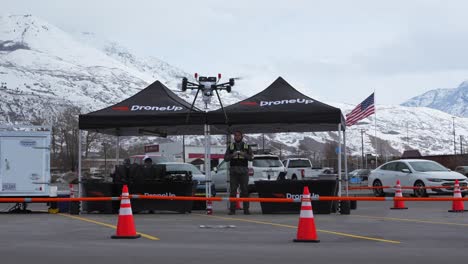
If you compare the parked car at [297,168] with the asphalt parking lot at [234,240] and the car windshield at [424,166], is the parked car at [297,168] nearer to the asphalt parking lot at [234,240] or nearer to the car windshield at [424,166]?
the car windshield at [424,166]

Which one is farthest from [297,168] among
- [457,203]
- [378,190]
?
[457,203]

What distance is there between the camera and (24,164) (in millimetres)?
18234

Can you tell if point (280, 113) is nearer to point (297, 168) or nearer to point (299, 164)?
point (297, 168)

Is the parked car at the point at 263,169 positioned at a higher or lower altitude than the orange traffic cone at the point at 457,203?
higher

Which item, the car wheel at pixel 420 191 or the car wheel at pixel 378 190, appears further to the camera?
the car wheel at pixel 378 190

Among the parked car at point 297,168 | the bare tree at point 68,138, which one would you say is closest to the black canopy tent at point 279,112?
the parked car at point 297,168

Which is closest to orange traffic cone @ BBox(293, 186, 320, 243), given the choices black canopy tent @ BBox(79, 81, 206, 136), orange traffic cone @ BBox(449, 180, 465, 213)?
black canopy tent @ BBox(79, 81, 206, 136)

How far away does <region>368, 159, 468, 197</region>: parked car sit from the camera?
2402 cm

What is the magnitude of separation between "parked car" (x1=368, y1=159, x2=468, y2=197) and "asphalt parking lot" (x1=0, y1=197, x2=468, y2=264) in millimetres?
8199

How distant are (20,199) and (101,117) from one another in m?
2.91

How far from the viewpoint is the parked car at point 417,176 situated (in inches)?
945

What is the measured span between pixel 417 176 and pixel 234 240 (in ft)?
49.9

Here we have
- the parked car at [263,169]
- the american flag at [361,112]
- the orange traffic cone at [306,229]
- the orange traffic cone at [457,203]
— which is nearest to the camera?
the orange traffic cone at [306,229]

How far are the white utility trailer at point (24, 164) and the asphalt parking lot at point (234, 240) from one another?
1891 mm
